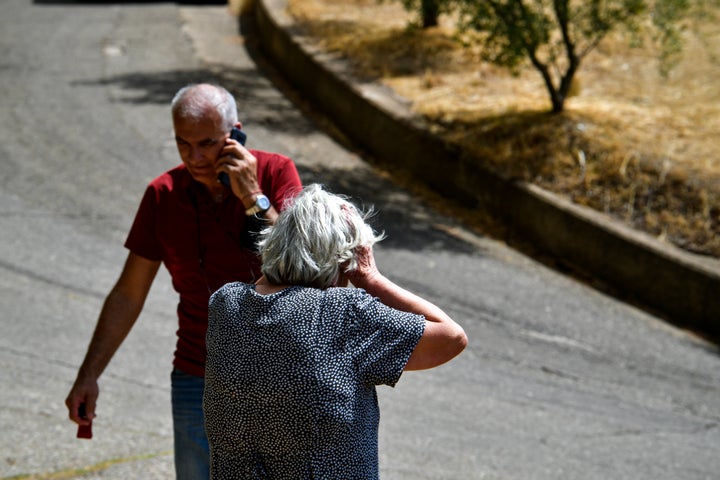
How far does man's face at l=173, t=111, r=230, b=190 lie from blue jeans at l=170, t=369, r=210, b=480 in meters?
0.71

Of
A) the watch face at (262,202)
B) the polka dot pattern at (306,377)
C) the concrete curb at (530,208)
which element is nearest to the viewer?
the polka dot pattern at (306,377)

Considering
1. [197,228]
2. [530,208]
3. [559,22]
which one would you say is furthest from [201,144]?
[559,22]

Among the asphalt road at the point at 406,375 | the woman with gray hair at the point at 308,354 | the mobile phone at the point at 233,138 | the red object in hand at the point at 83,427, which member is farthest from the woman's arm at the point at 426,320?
the asphalt road at the point at 406,375

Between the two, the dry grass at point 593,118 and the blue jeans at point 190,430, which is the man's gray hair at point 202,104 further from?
the dry grass at point 593,118

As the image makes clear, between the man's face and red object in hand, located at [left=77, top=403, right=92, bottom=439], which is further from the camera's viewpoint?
red object in hand, located at [left=77, top=403, right=92, bottom=439]

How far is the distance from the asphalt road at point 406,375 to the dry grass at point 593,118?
3.06 feet

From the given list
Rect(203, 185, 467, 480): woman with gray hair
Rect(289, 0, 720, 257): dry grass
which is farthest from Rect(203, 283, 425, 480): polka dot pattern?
Rect(289, 0, 720, 257): dry grass

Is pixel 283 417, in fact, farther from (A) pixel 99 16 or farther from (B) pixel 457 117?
(A) pixel 99 16

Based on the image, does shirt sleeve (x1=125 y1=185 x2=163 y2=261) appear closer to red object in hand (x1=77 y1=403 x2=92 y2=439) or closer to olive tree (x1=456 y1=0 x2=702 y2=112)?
red object in hand (x1=77 y1=403 x2=92 y2=439)

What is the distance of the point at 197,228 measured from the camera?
3.45 m

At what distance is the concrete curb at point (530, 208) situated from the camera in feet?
26.3

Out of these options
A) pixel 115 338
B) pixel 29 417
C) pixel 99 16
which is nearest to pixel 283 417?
pixel 115 338

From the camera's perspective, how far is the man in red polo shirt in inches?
135

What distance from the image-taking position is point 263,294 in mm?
2693
